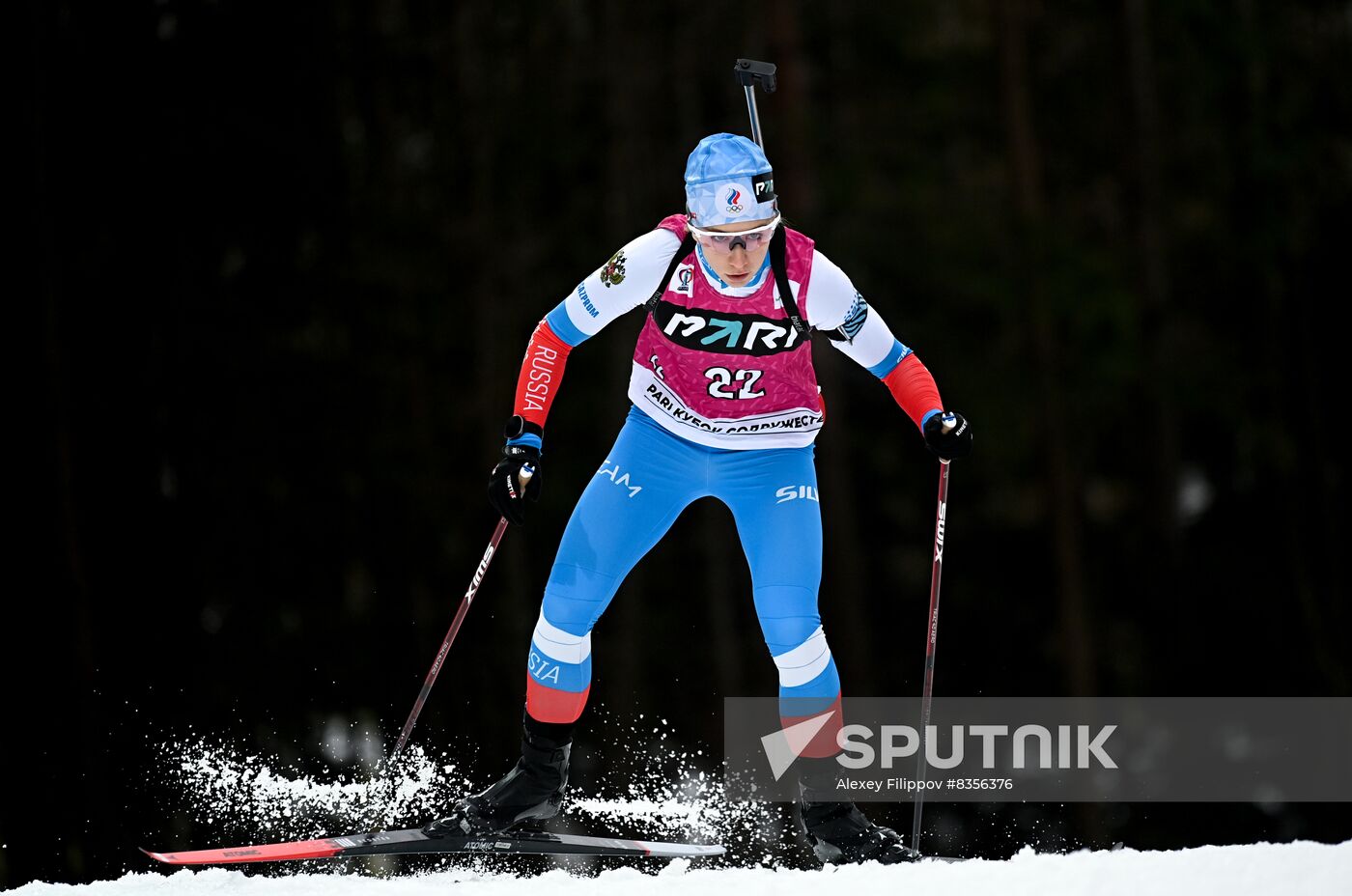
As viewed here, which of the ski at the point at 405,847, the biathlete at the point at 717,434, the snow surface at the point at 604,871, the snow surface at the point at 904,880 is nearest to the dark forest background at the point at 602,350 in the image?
the snow surface at the point at 604,871

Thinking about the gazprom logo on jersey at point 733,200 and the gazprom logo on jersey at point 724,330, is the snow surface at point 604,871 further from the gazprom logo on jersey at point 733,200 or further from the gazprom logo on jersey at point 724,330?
the gazprom logo on jersey at point 733,200

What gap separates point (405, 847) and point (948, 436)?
2862mm

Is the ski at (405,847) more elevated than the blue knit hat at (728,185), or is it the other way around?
the blue knit hat at (728,185)

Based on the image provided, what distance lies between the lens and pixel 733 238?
5957 millimetres

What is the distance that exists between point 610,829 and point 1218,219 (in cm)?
1500

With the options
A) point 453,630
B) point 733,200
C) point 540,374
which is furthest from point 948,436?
point 453,630

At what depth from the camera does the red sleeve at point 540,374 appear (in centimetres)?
635

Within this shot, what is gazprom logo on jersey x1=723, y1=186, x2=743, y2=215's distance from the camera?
5926 mm

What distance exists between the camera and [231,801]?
25.9 feet

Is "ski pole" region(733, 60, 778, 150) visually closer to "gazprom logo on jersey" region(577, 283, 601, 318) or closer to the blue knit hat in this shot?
the blue knit hat

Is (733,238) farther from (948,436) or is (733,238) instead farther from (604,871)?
(604,871)

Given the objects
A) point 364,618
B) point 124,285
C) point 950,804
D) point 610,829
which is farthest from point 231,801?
point 950,804

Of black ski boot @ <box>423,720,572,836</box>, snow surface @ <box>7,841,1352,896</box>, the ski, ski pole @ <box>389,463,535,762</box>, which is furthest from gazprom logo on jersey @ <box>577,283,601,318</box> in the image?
snow surface @ <box>7,841,1352,896</box>

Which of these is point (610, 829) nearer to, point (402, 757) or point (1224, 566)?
point (402, 757)
